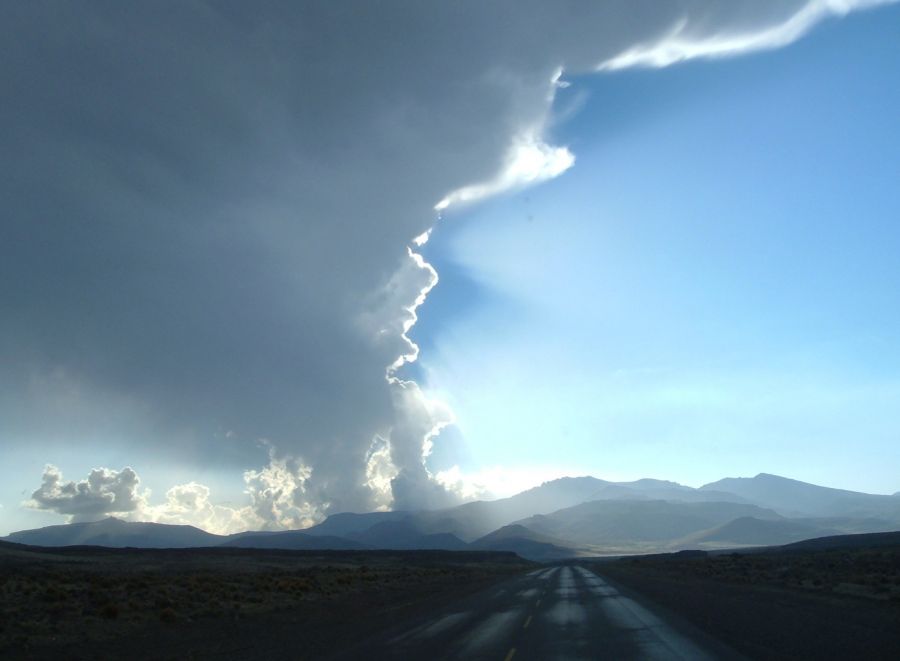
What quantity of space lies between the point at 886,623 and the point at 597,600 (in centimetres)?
1449

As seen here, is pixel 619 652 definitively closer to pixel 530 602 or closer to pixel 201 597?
pixel 530 602

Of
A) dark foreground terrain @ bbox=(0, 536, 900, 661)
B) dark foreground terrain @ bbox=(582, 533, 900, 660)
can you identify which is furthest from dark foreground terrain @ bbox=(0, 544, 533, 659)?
dark foreground terrain @ bbox=(582, 533, 900, 660)

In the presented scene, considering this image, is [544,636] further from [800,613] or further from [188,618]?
[188,618]

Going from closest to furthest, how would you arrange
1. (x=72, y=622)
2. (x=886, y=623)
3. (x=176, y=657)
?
(x=176, y=657)
(x=886, y=623)
(x=72, y=622)

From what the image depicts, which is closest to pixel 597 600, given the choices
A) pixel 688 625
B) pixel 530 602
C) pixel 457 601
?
pixel 530 602

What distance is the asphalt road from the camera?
51.6 feet

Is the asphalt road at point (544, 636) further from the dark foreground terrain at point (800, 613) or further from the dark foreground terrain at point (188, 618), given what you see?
the dark foreground terrain at point (188, 618)

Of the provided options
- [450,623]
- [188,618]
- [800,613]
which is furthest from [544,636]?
[188,618]

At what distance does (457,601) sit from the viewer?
1342 inches

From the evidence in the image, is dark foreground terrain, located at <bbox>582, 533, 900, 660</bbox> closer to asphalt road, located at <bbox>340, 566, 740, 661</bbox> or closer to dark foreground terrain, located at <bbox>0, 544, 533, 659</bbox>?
asphalt road, located at <bbox>340, 566, 740, 661</bbox>

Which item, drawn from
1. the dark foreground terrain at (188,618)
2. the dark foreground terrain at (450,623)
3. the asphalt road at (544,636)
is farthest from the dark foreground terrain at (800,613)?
the dark foreground terrain at (188,618)

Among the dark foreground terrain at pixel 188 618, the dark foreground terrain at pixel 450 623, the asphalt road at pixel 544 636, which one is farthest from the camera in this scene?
the dark foreground terrain at pixel 188 618

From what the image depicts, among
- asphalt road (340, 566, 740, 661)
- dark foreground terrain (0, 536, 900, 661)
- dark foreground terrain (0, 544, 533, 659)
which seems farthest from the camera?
dark foreground terrain (0, 544, 533, 659)

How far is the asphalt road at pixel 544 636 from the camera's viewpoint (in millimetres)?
15719
